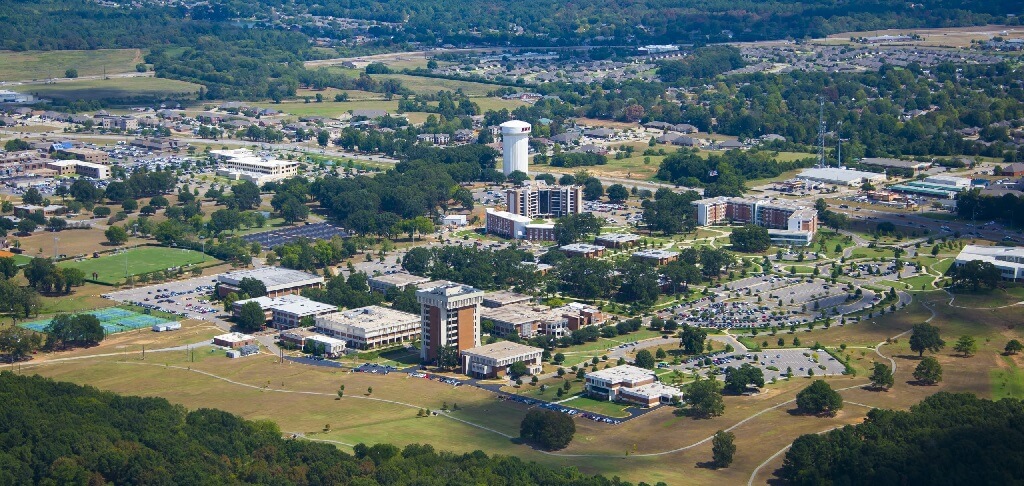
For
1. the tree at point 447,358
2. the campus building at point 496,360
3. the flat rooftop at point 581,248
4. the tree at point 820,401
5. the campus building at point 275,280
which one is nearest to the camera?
the tree at point 820,401

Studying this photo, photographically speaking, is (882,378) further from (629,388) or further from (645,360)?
(629,388)

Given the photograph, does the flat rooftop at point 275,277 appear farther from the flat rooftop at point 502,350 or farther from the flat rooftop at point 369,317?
the flat rooftop at point 502,350

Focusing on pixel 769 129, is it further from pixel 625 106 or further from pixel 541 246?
pixel 541 246

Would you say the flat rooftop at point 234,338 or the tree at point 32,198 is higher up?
the tree at point 32,198

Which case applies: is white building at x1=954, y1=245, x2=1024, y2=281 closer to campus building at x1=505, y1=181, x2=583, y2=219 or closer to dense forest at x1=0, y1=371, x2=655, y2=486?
campus building at x1=505, y1=181, x2=583, y2=219

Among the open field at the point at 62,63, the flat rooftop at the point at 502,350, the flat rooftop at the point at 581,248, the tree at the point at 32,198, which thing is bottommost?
the flat rooftop at the point at 581,248

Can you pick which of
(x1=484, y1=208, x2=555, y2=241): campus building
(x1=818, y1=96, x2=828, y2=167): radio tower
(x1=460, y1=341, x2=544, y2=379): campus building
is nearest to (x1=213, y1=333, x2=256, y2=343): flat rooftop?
(x1=460, y1=341, x2=544, y2=379): campus building

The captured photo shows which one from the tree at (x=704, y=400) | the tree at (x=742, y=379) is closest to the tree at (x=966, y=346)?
the tree at (x=742, y=379)

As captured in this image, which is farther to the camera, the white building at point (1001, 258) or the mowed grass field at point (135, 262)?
the mowed grass field at point (135, 262)
